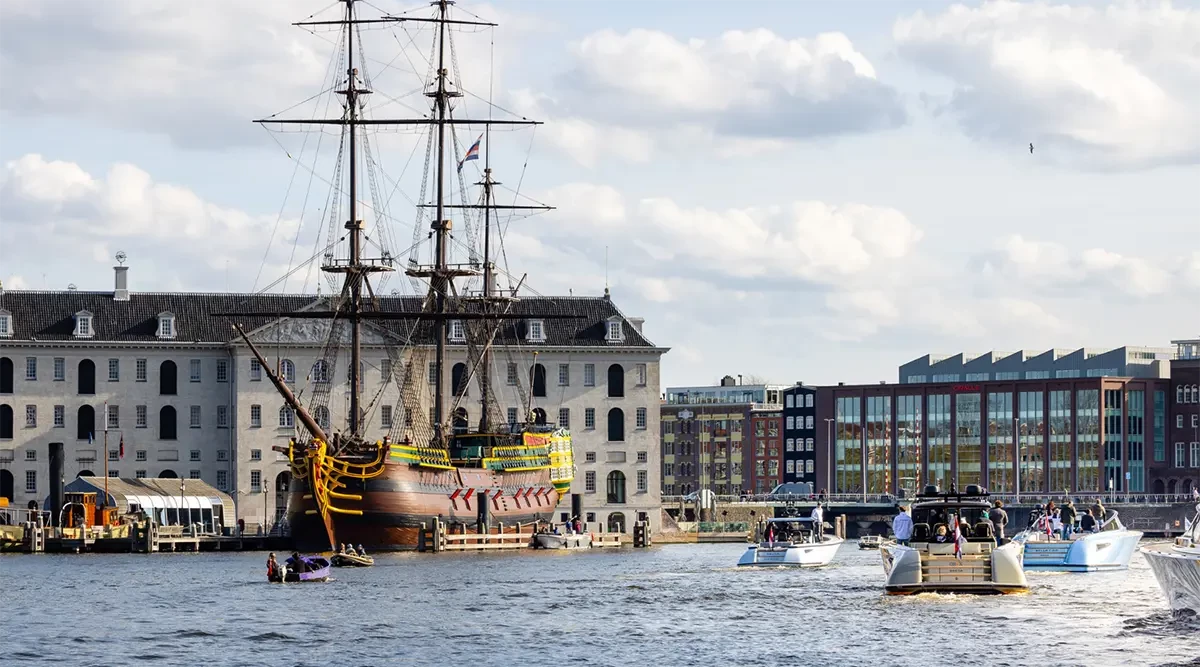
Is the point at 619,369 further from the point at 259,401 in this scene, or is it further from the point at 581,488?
the point at 259,401

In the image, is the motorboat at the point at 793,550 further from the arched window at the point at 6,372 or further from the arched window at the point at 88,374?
the arched window at the point at 6,372

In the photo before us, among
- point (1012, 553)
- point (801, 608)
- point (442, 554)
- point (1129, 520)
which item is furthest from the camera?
point (1129, 520)

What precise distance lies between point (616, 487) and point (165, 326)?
1352 inches

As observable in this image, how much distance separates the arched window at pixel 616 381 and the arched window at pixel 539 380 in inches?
193

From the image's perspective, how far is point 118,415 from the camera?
151 meters

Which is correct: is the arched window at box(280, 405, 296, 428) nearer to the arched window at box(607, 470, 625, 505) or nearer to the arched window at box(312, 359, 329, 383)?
the arched window at box(312, 359, 329, 383)

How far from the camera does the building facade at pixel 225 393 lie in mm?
150000

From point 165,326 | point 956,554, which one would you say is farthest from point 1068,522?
point 165,326

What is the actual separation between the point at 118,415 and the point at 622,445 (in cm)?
3596

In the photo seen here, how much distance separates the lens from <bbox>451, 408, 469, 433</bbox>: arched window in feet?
430

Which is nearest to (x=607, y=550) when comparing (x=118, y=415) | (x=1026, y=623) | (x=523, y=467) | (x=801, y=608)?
(x=523, y=467)

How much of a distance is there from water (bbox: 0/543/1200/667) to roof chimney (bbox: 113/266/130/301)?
6610cm

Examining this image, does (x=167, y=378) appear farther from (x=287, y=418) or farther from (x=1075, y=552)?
(x=1075, y=552)

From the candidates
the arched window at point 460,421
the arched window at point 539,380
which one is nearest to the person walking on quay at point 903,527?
the arched window at point 460,421
